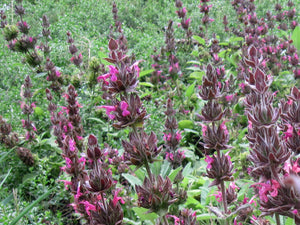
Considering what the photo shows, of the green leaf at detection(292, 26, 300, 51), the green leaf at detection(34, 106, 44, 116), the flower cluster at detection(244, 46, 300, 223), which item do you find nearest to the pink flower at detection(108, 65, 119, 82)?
the flower cluster at detection(244, 46, 300, 223)

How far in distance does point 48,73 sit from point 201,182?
256 cm

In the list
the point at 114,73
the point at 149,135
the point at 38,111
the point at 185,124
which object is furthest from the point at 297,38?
the point at 114,73

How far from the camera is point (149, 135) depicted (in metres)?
1.97

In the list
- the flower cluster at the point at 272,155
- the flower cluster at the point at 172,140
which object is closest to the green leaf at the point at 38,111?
the flower cluster at the point at 172,140

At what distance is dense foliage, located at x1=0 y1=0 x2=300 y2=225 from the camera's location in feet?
3.17

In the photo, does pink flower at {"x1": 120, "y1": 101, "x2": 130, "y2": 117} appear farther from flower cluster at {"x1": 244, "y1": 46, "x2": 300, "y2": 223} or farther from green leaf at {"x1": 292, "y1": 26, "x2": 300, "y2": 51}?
green leaf at {"x1": 292, "y1": 26, "x2": 300, "y2": 51}

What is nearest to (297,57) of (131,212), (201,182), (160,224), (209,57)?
(209,57)

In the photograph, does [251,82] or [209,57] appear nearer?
[251,82]

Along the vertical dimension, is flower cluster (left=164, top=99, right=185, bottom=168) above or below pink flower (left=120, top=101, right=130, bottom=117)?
below

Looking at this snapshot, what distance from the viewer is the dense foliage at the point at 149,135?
966mm

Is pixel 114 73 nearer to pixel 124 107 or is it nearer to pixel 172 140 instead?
pixel 124 107

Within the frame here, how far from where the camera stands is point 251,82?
2.72 feet

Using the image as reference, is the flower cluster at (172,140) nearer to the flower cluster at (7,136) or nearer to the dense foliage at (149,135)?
the dense foliage at (149,135)

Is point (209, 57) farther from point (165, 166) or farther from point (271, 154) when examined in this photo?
point (271, 154)
